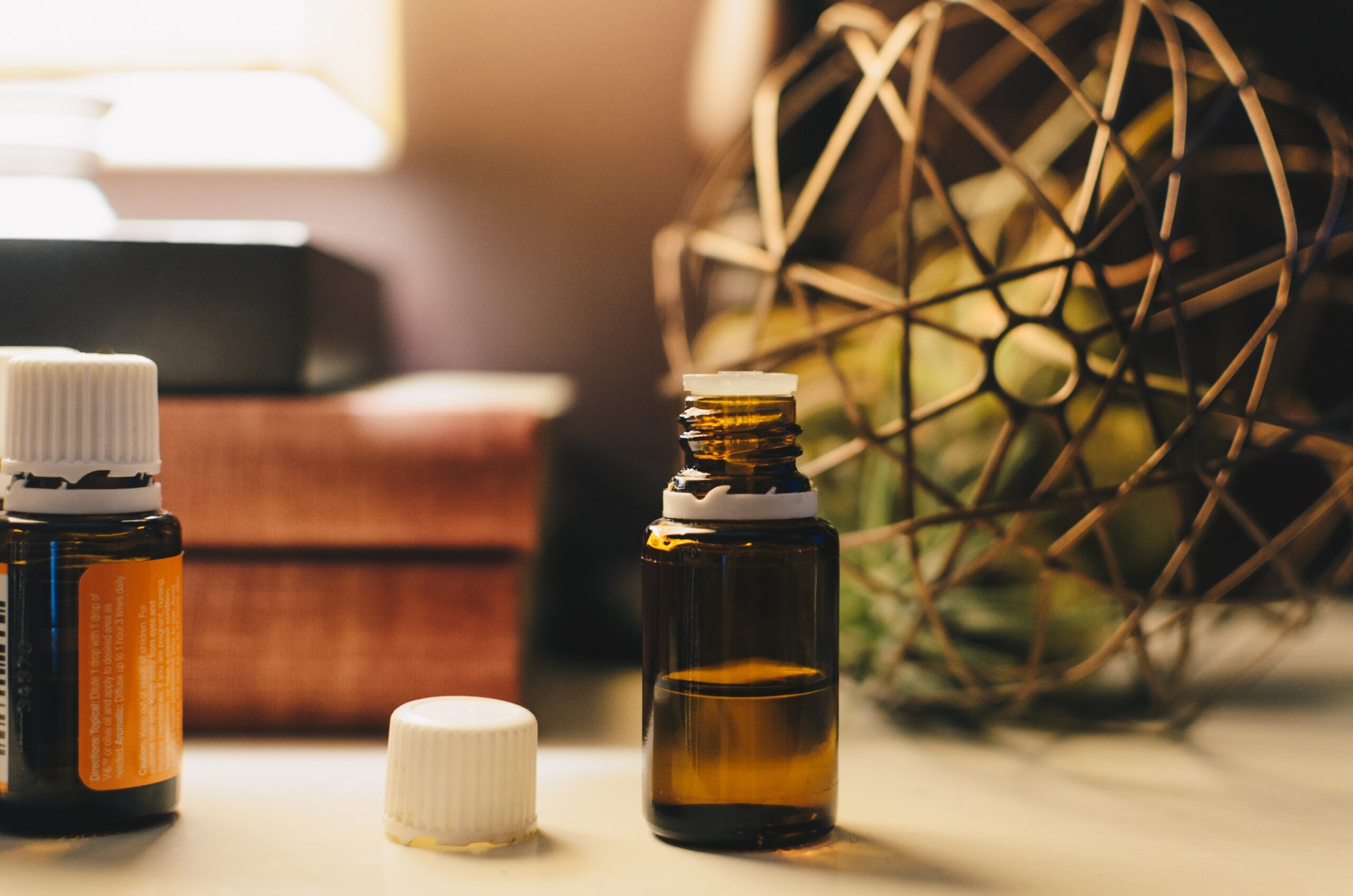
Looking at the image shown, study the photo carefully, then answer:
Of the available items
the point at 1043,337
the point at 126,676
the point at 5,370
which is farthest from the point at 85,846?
the point at 1043,337

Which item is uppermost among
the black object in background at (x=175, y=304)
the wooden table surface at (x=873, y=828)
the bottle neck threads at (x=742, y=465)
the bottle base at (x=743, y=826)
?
the black object in background at (x=175, y=304)

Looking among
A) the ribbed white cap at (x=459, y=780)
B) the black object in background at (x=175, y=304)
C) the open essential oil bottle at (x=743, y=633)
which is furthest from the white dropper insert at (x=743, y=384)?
the black object in background at (x=175, y=304)

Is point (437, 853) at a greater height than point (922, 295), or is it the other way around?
point (922, 295)

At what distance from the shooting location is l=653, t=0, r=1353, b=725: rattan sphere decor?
41 cm

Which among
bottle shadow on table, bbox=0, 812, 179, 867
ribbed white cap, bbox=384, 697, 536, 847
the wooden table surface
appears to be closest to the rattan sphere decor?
the wooden table surface

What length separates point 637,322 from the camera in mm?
716

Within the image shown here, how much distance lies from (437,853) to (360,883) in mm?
29

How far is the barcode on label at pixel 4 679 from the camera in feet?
1.12

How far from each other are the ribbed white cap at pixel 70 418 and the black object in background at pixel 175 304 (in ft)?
0.43

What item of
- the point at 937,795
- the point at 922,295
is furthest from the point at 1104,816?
the point at 922,295

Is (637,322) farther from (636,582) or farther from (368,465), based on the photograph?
(368,465)

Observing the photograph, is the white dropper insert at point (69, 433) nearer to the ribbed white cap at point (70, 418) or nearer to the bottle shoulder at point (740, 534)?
the ribbed white cap at point (70, 418)

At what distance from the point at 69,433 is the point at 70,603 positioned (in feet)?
0.17

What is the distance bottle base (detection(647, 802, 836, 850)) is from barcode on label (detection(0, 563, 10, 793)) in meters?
0.20
